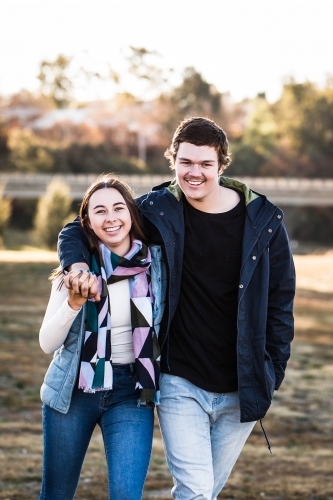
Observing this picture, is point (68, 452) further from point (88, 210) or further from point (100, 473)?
point (100, 473)

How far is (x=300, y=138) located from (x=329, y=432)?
4729cm

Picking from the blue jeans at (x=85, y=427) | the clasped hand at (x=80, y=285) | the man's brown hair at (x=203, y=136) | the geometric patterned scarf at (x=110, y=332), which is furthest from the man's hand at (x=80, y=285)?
the man's brown hair at (x=203, y=136)

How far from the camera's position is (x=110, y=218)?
11.5 ft

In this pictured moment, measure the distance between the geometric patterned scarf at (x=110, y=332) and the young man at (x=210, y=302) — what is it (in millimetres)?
116

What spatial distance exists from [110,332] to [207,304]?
17.1 inches

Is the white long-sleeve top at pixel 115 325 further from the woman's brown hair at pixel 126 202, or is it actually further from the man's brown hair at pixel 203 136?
the man's brown hair at pixel 203 136

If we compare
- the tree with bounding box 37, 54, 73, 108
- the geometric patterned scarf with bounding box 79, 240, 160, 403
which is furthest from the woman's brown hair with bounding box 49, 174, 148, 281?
the tree with bounding box 37, 54, 73, 108

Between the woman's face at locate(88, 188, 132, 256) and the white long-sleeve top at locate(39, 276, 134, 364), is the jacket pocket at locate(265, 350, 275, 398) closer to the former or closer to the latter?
the white long-sleeve top at locate(39, 276, 134, 364)

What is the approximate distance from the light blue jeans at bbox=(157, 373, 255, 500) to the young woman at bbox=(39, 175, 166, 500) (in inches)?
5.3

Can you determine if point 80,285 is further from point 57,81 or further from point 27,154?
point 57,81

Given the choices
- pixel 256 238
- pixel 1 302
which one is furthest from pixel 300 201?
pixel 256 238

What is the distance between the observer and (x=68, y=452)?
3447mm

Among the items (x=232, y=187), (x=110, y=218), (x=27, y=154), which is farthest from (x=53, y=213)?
(x=110, y=218)

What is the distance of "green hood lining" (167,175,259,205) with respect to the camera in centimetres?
376
